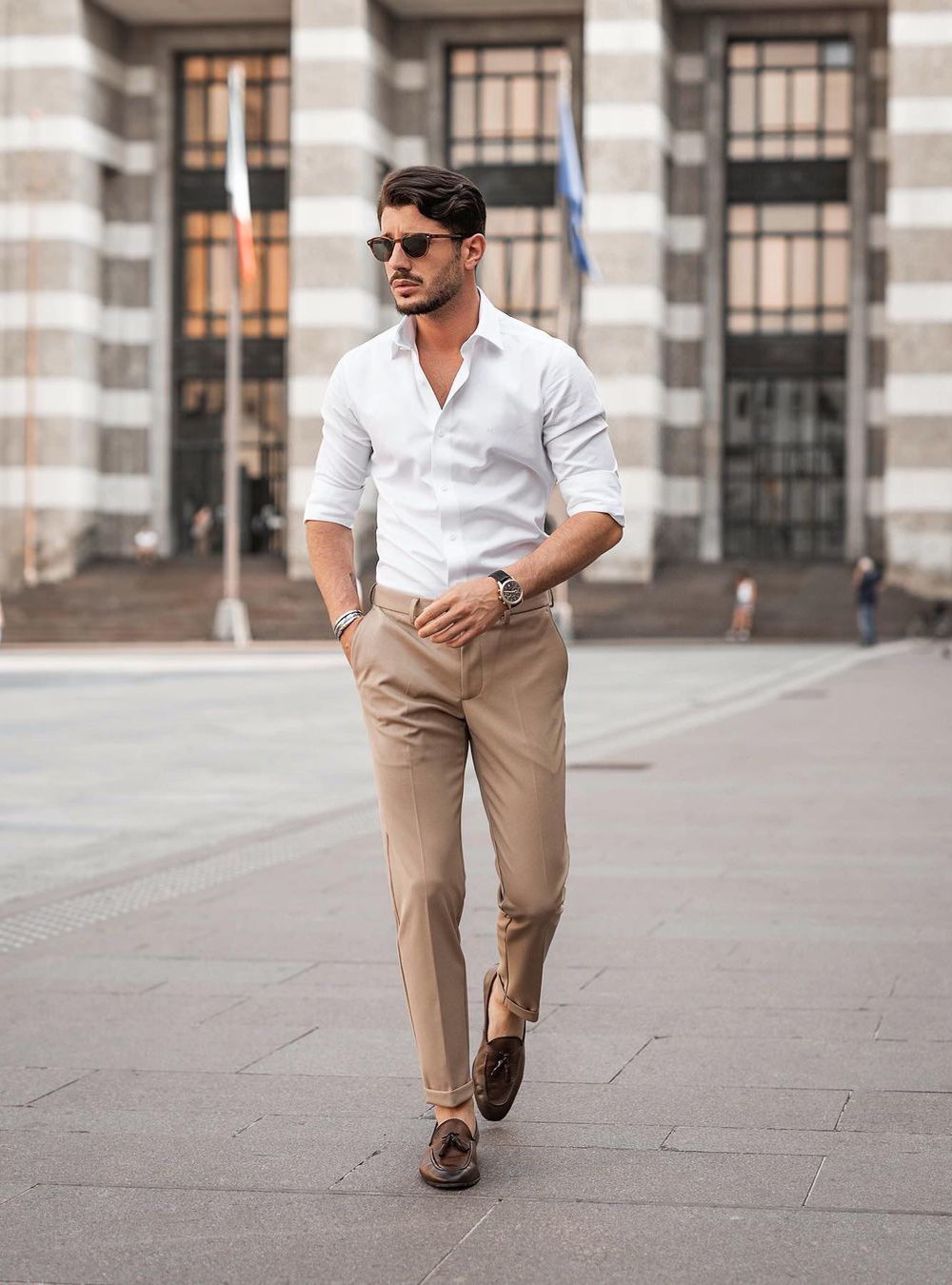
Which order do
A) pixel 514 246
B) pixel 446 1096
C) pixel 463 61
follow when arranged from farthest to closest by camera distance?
pixel 514 246 → pixel 463 61 → pixel 446 1096

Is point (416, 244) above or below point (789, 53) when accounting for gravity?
below

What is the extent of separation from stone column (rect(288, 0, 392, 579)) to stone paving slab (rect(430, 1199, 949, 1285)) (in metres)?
43.8

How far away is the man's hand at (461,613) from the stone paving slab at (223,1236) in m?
1.21

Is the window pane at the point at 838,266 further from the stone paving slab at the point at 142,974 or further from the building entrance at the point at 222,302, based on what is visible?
the stone paving slab at the point at 142,974

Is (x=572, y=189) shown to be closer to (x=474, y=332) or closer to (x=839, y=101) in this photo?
(x=839, y=101)

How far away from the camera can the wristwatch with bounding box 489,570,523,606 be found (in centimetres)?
426

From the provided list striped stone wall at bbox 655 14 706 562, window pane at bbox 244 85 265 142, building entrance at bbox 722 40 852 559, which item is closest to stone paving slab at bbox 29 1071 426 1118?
striped stone wall at bbox 655 14 706 562

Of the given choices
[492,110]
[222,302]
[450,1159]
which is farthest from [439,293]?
[222,302]

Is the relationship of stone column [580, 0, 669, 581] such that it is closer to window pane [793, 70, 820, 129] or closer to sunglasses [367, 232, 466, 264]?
window pane [793, 70, 820, 129]

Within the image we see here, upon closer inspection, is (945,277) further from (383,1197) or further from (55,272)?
(383,1197)

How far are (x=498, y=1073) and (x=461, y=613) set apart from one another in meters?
1.20

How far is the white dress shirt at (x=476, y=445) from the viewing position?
Result: 4391 mm

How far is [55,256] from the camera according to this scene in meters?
49.1

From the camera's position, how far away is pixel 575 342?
50.2m
